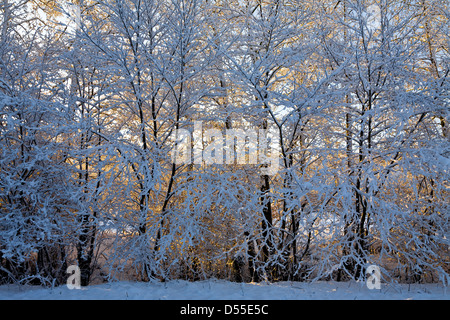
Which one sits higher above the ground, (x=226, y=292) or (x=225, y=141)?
(x=225, y=141)

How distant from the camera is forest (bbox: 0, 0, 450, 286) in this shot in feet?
A: 19.5

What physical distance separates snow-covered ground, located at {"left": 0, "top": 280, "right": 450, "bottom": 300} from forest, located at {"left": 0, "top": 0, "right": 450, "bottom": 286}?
0.34m

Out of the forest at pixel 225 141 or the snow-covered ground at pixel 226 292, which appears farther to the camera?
the forest at pixel 225 141

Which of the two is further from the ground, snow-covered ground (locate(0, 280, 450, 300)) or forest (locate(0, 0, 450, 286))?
forest (locate(0, 0, 450, 286))

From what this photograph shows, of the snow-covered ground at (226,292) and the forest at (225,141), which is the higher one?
the forest at (225,141)

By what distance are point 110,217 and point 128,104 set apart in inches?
94.4

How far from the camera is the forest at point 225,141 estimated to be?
234 inches

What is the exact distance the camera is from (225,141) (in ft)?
24.5

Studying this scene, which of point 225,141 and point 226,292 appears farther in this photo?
point 225,141

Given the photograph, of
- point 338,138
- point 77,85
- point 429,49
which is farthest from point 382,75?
point 77,85

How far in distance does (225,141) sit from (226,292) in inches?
128

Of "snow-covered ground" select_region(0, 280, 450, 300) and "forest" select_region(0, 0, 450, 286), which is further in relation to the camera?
"forest" select_region(0, 0, 450, 286)

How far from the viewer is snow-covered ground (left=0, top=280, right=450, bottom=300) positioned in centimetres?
512

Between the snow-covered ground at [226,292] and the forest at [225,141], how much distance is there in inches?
13.3
